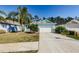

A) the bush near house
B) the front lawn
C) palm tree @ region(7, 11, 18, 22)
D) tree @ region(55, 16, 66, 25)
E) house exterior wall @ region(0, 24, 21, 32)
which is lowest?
the front lawn

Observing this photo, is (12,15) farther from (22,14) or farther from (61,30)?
(61,30)

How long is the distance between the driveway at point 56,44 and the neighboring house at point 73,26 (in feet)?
0.49

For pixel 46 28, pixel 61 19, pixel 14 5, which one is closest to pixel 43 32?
pixel 46 28

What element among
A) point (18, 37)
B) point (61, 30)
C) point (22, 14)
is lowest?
point (18, 37)

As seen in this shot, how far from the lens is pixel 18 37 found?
418 cm

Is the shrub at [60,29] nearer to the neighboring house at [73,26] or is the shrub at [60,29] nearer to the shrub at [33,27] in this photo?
the neighboring house at [73,26]

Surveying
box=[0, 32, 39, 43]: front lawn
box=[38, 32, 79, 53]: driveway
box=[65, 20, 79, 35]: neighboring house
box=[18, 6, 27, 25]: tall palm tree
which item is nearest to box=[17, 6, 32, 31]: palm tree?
box=[18, 6, 27, 25]: tall palm tree

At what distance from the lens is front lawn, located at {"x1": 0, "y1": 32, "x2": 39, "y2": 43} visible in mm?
4141

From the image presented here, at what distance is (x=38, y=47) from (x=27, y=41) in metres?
0.22

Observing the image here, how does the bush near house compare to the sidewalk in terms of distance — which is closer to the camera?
the sidewalk

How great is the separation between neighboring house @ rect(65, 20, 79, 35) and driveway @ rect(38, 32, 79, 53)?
0.49 feet

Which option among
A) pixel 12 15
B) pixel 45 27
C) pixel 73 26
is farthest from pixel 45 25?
pixel 12 15

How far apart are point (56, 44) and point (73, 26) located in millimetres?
437

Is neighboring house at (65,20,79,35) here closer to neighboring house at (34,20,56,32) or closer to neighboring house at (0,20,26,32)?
neighboring house at (34,20,56,32)
